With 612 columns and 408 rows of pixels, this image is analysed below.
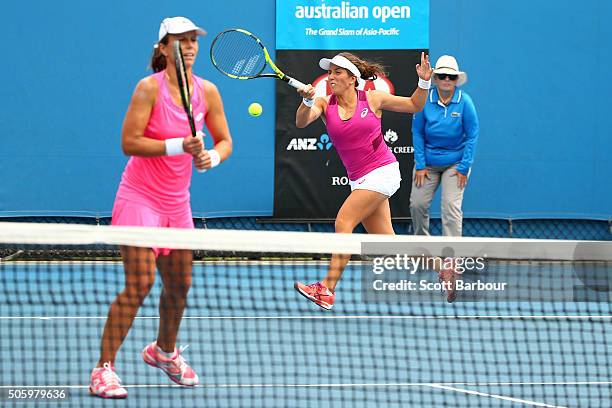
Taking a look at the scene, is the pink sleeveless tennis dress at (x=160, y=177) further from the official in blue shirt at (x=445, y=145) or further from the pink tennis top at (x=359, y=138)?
the official in blue shirt at (x=445, y=145)

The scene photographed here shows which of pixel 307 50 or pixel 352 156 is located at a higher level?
pixel 307 50

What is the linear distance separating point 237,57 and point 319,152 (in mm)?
2077

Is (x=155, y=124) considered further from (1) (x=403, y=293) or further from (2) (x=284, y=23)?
(2) (x=284, y=23)

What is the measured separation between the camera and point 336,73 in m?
6.07

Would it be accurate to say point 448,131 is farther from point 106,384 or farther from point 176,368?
point 106,384

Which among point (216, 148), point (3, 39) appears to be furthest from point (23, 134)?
point (216, 148)

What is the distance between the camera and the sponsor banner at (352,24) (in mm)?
8406

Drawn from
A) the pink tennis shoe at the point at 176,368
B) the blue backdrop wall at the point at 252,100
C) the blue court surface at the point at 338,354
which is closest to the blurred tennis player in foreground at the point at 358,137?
the blue court surface at the point at 338,354

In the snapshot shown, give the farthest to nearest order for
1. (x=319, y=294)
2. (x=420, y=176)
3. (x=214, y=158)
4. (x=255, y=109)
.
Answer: (x=255, y=109), (x=420, y=176), (x=319, y=294), (x=214, y=158)

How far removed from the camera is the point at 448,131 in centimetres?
737

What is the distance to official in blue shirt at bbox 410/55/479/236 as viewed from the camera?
738 centimetres

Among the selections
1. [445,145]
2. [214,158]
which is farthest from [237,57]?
[214,158]

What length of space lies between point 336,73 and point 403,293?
58.0 inches

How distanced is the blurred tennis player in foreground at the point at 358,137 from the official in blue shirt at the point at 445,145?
120 cm
